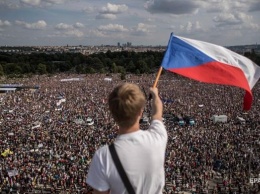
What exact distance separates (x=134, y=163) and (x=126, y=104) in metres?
0.34

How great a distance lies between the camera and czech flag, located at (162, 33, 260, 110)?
4741 millimetres

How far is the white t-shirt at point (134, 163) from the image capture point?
1899mm

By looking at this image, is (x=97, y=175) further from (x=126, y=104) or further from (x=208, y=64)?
(x=208, y=64)

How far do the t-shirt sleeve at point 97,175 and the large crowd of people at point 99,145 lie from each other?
17.5 ft

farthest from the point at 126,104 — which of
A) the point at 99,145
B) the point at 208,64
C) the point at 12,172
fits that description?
the point at 99,145

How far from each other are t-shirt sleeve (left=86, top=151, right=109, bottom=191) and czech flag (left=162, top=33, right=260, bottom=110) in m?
2.93

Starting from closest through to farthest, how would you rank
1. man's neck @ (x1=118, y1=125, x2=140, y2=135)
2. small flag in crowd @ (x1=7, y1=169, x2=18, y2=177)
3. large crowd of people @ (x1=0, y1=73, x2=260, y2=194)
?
man's neck @ (x1=118, y1=125, x2=140, y2=135), large crowd of people @ (x1=0, y1=73, x2=260, y2=194), small flag in crowd @ (x1=7, y1=169, x2=18, y2=177)

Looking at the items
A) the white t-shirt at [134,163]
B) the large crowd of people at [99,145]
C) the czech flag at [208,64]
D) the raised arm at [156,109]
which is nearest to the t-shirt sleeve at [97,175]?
the white t-shirt at [134,163]

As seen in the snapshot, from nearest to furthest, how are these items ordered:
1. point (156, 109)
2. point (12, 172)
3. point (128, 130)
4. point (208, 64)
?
point (128, 130) → point (156, 109) → point (208, 64) → point (12, 172)

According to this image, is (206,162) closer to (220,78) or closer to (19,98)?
(220,78)

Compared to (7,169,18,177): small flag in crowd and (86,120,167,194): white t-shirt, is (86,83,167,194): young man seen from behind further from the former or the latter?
(7,169,18,177): small flag in crowd

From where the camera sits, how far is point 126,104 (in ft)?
6.25

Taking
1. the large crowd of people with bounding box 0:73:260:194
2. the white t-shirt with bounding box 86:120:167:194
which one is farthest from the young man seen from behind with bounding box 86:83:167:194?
the large crowd of people with bounding box 0:73:260:194

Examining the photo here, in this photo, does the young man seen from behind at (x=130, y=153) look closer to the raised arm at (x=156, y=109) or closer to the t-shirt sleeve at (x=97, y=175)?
the t-shirt sleeve at (x=97, y=175)
